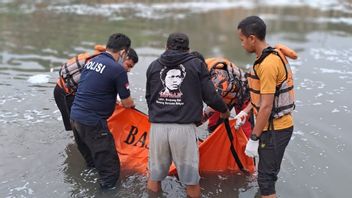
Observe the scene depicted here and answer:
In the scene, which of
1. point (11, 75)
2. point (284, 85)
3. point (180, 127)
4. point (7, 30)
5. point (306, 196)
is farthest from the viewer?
point (7, 30)

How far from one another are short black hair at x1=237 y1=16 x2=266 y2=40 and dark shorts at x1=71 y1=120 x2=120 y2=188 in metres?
1.96

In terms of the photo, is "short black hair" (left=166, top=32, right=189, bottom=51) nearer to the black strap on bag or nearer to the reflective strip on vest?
the reflective strip on vest

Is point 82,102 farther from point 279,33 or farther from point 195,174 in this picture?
point 279,33

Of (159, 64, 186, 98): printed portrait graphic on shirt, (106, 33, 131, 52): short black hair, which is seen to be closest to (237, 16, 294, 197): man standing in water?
(159, 64, 186, 98): printed portrait graphic on shirt

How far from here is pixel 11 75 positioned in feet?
32.2

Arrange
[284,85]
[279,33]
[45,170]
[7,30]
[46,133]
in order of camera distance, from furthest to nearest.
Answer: [279,33]
[7,30]
[46,133]
[45,170]
[284,85]

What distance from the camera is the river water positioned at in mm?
5586

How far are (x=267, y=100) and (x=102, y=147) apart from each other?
200 centimetres

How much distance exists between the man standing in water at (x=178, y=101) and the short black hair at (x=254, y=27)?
1.95ft

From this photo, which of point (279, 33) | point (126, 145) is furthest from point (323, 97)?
point (279, 33)

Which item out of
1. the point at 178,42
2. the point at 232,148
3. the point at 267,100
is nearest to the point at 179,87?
the point at 178,42

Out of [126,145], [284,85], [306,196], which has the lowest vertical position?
[306,196]

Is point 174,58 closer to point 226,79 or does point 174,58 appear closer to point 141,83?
point 226,79

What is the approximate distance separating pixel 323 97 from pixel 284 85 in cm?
532
